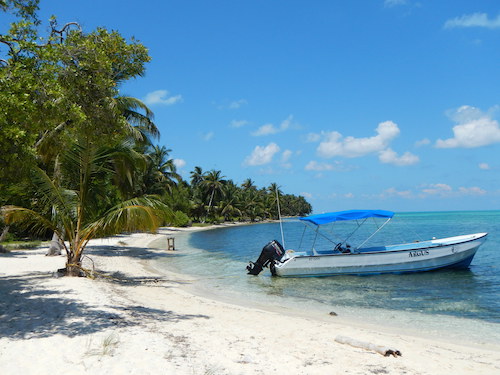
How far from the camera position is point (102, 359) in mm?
5125

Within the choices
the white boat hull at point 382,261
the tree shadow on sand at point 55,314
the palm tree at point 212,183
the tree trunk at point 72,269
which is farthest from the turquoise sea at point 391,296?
the palm tree at point 212,183

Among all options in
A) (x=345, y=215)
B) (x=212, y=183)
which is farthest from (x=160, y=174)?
(x=345, y=215)

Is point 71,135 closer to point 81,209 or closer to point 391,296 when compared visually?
point 81,209

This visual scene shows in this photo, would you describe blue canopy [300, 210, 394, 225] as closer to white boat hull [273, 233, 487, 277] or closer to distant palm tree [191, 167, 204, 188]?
white boat hull [273, 233, 487, 277]

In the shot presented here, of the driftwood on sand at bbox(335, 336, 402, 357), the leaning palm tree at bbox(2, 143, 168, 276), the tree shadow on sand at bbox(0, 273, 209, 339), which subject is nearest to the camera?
the driftwood on sand at bbox(335, 336, 402, 357)

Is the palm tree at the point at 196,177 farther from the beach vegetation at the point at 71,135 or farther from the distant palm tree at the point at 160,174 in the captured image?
the beach vegetation at the point at 71,135

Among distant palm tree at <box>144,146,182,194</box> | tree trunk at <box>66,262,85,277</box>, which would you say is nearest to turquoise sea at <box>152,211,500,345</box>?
tree trunk at <box>66,262,85,277</box>

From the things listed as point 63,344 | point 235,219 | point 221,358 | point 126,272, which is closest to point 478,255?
point 126,272

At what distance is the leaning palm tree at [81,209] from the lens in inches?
473

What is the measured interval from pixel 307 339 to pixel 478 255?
22.0 meters

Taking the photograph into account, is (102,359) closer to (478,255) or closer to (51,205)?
(51,205)

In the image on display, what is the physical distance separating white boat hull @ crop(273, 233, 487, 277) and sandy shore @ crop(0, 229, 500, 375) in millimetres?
6340

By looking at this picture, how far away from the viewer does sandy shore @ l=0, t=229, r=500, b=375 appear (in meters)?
5.15

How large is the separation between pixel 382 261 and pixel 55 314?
1373cm
